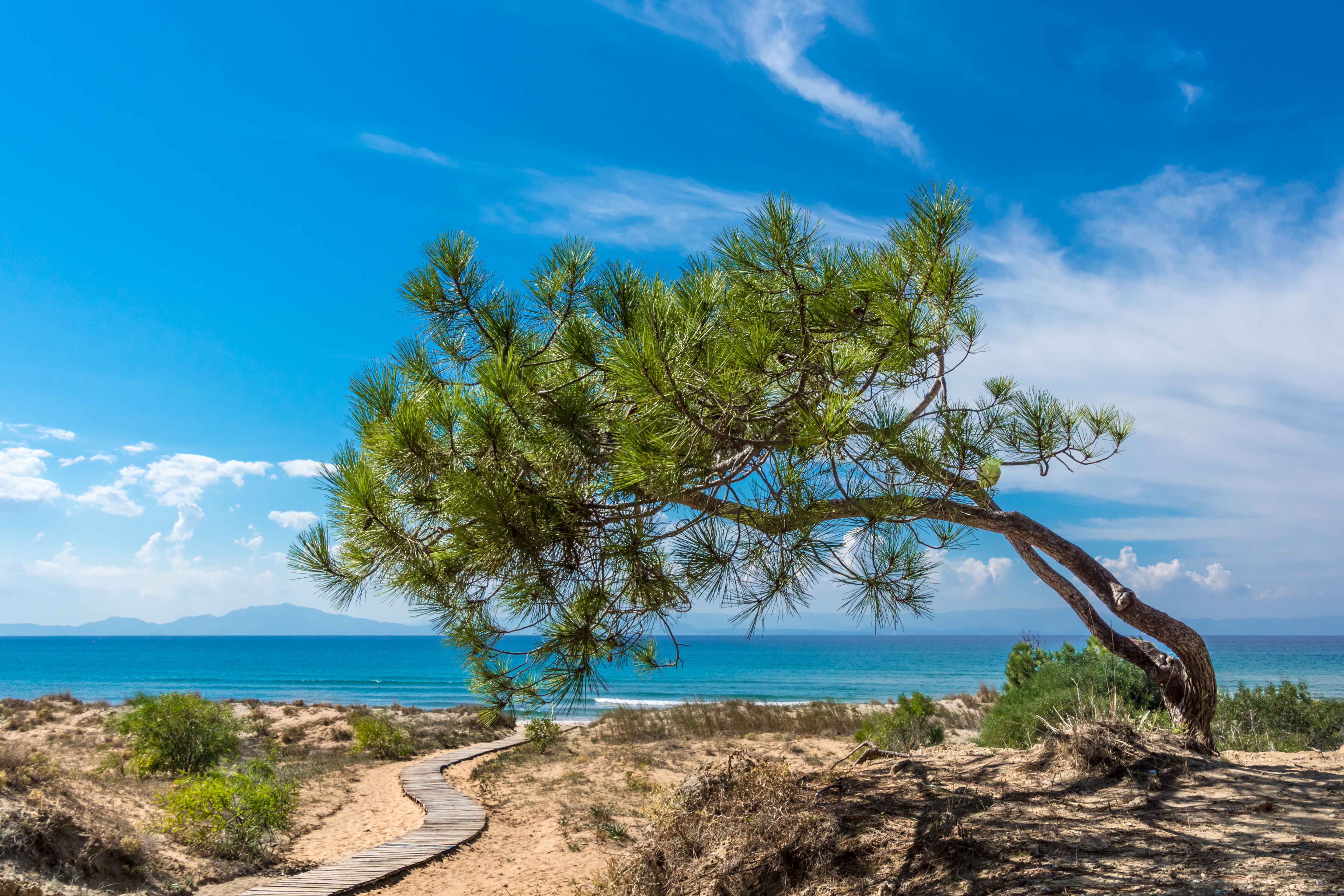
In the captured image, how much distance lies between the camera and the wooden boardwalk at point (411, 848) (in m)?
6.39

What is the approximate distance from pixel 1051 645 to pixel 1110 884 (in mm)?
135205

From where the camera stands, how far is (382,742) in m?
15.3

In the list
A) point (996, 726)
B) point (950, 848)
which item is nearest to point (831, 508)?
point (950, 848)

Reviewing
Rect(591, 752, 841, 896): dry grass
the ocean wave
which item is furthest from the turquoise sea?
Rect(591, 752, 841, 896): dry grass

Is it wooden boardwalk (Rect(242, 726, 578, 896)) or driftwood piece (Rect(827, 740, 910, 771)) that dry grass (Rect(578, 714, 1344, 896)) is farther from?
wooden boardwalk (Rect(242, 726, 578, 896))

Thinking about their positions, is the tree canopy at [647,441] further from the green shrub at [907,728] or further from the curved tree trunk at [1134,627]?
the green shrub at [907,728]

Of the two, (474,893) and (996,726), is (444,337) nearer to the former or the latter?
(474,893)

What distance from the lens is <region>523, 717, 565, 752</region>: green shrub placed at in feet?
15.9

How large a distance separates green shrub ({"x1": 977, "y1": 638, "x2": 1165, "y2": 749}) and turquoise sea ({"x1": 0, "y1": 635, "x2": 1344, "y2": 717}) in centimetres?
688

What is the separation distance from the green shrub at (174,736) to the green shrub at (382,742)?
3.43 m

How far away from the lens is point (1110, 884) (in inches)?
137

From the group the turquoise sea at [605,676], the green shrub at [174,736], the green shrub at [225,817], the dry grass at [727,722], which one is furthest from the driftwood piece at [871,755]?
the green shrub at [174,736]

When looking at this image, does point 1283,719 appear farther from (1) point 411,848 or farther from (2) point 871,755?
(1) point 411,848

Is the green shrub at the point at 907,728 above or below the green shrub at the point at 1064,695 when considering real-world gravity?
below
